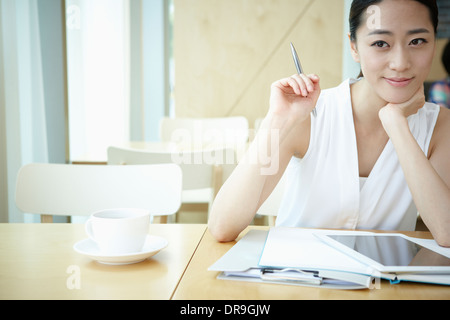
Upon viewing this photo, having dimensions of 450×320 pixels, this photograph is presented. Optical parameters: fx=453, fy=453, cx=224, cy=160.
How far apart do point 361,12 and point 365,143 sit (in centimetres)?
37

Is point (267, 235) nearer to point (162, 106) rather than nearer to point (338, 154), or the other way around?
point (338, 154)

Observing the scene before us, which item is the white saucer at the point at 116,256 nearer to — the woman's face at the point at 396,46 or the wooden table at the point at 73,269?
the wooden table at the point at 73,269

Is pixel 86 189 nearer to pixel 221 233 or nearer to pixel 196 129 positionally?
pixel 221 233

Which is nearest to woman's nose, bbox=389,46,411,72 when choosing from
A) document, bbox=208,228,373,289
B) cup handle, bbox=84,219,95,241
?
document, bbox=208,228,373,289

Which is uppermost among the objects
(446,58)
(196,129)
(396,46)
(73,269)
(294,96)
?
(446,58)

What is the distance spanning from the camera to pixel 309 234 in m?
0.95

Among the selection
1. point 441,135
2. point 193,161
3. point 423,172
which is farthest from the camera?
point 193,161

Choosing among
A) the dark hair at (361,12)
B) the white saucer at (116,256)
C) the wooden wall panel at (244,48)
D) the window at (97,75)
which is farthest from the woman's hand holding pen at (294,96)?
the wooden wall panel at (244,48)

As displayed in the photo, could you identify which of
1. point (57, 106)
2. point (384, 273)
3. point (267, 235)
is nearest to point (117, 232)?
point (267, 235)

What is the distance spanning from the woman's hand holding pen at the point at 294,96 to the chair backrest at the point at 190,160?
0.80m

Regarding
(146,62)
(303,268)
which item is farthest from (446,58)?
(303,268)

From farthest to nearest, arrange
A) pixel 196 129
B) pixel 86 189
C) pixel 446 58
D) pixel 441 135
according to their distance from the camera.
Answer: pixel 446 58
pixel 196 129
pixel 86 189
pixel 441 135

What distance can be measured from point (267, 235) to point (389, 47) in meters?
0.60

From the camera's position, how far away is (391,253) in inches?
31.1
